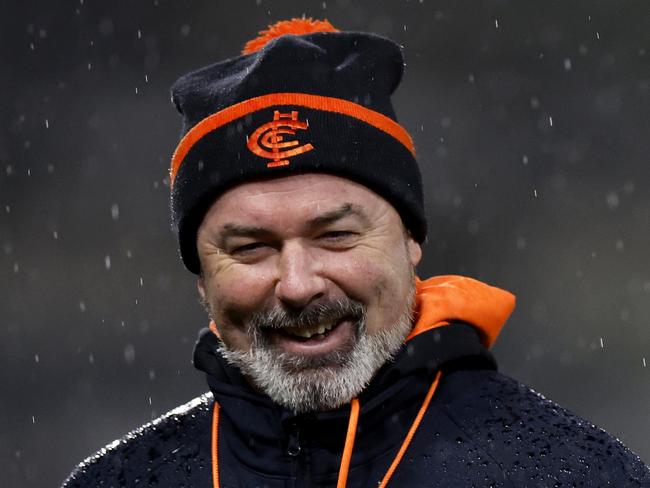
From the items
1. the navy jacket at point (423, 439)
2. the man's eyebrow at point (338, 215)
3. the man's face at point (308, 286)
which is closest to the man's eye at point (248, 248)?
the man's face at point (308, 286)

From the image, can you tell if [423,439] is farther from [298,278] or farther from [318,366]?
[298,278]

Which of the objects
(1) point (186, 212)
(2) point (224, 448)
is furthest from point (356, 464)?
(1) point (186, 212)

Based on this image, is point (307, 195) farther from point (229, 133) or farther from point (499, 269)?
point (499, 269)

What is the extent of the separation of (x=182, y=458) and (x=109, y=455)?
21cm

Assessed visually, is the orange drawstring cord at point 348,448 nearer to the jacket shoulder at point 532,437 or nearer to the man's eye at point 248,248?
the jacket shoulder at point 532,437

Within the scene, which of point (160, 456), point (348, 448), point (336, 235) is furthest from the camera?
point (160, 456)

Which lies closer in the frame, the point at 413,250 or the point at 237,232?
the point at 237,232

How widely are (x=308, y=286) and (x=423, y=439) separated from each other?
38 cm

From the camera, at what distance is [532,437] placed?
82.4 inches

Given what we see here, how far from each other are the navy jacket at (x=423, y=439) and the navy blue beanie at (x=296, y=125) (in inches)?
13.0

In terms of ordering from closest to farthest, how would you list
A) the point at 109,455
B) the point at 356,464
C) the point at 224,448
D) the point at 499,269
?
the point at 356,464
the point at 224,448
the point at 109,455
the point at 499,269

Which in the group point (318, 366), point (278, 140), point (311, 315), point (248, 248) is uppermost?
point (278, 140)

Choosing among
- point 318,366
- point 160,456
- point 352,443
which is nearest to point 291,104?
point 318,366

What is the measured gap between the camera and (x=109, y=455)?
7.77 feet
